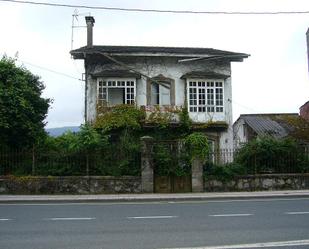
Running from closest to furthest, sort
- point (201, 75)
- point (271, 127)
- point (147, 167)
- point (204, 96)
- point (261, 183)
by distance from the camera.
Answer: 1. point (147, 167)
2. point (261, 183)
3. point (201, 75)
4. point (204, 96)
5. point (271, 127)

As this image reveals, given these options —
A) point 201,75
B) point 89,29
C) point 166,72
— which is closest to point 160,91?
point 166,72

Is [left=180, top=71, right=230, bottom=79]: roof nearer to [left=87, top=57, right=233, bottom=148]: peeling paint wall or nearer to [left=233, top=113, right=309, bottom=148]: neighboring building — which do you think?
[left=87, top=57, right=233, bottom=148]: peeling paint wall

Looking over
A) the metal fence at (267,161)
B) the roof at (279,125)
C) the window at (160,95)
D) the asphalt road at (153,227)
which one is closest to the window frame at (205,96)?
the window at (160,95)

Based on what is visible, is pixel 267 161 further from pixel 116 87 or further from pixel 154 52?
pixel 116 87

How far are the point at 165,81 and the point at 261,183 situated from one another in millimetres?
10344

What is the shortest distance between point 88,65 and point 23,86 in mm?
8078

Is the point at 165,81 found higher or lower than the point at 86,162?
higher

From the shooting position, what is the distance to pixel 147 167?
71.9 feet

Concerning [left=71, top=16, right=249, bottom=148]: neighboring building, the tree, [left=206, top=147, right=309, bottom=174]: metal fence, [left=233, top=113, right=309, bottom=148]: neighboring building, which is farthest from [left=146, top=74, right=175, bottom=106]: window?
the tree

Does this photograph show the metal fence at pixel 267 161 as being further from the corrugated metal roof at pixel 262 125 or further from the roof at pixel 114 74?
the corrugated metal roof at pixel 262 125

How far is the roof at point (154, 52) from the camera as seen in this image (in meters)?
29.8

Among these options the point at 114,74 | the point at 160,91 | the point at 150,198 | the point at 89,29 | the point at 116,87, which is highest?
the point at 89,29

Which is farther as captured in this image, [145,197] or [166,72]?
[166,72]

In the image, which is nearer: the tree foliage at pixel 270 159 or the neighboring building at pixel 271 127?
the tree foliage at pixel 270 159
